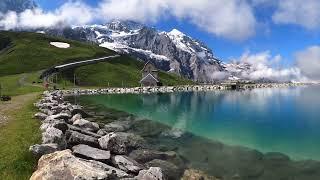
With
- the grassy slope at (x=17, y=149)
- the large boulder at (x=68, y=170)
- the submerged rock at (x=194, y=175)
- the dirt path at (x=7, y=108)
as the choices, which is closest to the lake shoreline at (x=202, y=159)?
the large boulder at (x=68, y=170)

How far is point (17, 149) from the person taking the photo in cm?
3048

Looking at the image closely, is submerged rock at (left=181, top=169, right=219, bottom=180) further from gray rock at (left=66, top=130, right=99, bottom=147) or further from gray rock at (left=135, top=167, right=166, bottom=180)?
gray rock at (left=135, top=167, right=166, bottom=180)

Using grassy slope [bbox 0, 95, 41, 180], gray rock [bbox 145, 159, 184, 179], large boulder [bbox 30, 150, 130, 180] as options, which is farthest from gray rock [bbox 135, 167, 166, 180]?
gray rock [bbox 145, 159, 184, 179]

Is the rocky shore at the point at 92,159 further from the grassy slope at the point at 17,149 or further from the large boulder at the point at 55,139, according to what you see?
the grassy slope at the point at 17,149

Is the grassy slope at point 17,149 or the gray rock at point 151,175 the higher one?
the grassy slope at point 17,149

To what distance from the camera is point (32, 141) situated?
110 ft

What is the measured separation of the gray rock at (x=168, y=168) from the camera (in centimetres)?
3547

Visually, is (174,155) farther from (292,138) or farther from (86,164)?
(292,138)

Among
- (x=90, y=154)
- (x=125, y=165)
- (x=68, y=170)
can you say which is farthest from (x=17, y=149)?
(x=68, y=170)

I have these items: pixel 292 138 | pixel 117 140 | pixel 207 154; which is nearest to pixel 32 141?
pixel 117 140

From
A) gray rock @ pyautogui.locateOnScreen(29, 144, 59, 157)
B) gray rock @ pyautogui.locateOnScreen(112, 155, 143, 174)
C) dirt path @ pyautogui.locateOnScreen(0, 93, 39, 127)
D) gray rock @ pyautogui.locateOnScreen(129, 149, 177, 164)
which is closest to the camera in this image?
gray rock @ pyautogui.locateOnScreen(29, 144, 59, 157)

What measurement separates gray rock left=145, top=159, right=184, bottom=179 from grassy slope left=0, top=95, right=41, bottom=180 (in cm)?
1025

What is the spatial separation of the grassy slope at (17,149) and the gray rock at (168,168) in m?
10.3

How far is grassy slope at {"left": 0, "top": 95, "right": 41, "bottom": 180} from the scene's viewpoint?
25.5 m
